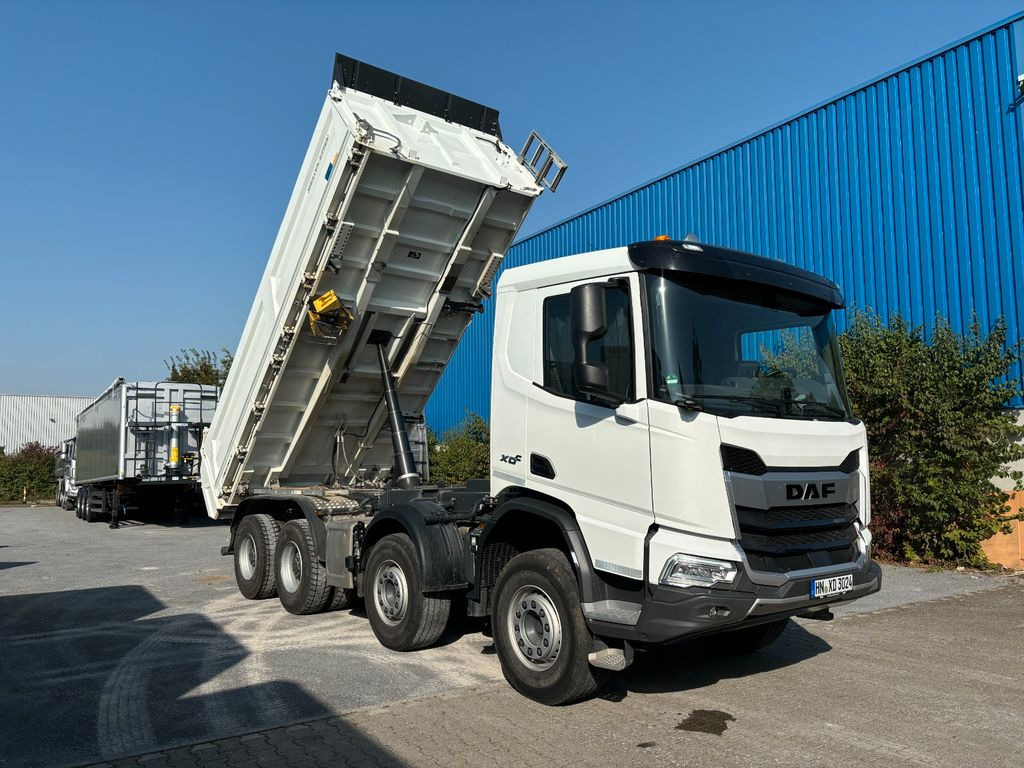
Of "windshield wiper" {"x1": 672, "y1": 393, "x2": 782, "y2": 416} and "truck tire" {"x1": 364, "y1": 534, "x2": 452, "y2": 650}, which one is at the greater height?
"windshield wiper" {"x1": 672, "y1": 393, "x2": 782, "y2": 416}

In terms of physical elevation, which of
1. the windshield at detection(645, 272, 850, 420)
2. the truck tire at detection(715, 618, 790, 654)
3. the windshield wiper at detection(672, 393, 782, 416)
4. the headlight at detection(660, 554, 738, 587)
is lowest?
the truck tire at detection(715, 618, 790, 654)

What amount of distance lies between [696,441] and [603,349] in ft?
2.70

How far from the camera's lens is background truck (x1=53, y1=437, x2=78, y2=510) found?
28094mm

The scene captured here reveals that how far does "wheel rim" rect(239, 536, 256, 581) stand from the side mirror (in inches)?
222

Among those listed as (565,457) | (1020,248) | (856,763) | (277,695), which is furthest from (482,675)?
(1020,248)

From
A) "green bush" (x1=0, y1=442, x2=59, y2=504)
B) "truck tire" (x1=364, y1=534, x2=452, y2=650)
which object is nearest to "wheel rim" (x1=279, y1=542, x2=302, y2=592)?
"truck tire" (x1=364, y1=534, x2=452, y2=650)

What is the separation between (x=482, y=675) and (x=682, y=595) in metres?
2.13

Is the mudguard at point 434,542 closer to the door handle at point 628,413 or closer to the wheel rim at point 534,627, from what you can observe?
the wheel rim at point 534,627

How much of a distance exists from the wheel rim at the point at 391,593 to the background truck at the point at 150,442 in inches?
Answer: 490

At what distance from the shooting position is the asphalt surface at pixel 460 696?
443cm

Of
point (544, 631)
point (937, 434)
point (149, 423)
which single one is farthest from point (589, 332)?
point (149, 423)

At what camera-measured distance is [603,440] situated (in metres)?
4.90

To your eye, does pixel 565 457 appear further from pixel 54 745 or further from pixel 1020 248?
pixel 1020 248

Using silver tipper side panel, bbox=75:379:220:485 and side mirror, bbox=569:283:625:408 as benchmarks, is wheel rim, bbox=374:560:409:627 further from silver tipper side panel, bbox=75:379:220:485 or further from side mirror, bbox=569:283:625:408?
silver tipper side panel, bbox=75:379:220:485
